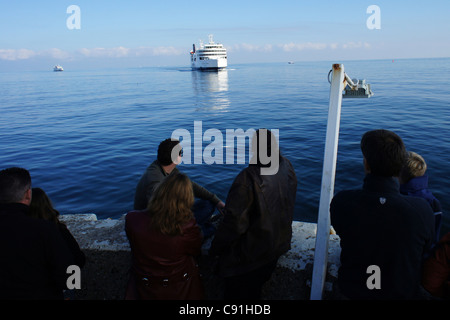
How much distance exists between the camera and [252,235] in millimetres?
2451

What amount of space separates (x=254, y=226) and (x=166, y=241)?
0.67 meters

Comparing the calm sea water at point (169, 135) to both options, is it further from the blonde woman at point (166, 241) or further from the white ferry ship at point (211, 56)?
the white ferry ship at point (211, 56)

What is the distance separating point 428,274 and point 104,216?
780cm

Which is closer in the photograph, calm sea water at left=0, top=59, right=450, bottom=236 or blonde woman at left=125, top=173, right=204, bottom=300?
blonde woman at left=125, top=173, right=204, bottom=300

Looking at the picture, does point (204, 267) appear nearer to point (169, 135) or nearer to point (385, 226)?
point (385, 226)

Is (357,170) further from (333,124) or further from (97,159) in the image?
(97,159)

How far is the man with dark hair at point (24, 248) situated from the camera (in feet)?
6.80

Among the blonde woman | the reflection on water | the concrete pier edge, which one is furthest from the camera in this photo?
the reflection on water

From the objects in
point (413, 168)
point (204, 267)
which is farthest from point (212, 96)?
point (413, 168)

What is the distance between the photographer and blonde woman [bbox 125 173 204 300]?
242 centimetres

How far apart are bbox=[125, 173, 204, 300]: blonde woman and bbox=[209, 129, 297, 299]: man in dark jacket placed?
254 mm

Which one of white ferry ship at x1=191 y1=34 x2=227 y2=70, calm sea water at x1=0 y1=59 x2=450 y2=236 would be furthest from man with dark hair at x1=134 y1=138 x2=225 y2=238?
white ferry ship at x1=191 y1=34 x2=227 y2=70

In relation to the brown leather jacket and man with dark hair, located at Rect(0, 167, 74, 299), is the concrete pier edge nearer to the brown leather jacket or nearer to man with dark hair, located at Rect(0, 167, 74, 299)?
the brown leather jacket
